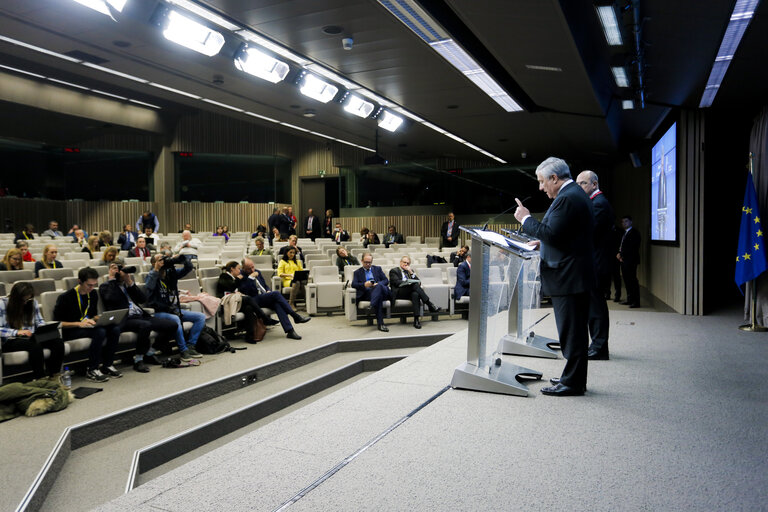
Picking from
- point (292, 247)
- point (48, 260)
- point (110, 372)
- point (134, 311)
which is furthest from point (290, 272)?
point (110, 372)

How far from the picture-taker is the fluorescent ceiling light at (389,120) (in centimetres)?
1034

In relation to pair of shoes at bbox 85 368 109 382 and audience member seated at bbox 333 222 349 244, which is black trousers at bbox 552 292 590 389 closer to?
pair of shoes at bbox 85 368 109 382

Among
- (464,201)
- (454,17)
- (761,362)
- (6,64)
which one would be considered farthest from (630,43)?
(6,64)

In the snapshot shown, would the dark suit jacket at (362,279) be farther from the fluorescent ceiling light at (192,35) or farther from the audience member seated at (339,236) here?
the audience member seated at (339,236)

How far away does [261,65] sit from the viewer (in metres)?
7.48

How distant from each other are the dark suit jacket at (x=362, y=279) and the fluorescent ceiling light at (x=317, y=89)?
279cm

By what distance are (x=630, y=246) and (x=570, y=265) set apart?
6.63 meters

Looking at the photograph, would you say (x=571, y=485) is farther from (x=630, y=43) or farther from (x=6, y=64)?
(x=6, y=64)

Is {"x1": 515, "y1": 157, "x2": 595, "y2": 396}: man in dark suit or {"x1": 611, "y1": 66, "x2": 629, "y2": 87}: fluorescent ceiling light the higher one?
{"x1": 611, "y1": 66, "x2": 629, "y2": 87}: fluorescent ceiling light

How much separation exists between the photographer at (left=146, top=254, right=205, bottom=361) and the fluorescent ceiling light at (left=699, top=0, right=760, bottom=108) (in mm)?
5650

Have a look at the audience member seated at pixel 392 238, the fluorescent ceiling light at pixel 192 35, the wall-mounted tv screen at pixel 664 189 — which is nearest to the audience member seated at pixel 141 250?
the fluorescent ceiling light at pixel 192 35

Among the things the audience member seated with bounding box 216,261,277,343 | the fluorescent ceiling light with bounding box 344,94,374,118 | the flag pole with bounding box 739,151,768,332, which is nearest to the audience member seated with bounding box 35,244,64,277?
the audience member seated with bounding box 216,261,277,343

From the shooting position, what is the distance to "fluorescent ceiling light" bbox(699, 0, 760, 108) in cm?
431

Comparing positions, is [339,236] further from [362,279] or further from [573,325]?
[573,325]
